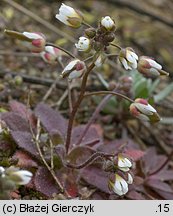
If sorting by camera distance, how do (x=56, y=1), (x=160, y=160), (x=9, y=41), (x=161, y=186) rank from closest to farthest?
(x=161, y=186) < (x=160, y=160) < (x=9, y=41) < (x=56, y=1)

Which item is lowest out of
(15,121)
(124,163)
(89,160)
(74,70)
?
(15,121)

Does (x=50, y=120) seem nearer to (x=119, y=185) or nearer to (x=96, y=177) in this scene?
(x=96, y=177)

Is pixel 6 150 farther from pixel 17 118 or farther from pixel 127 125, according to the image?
pixel 127 125

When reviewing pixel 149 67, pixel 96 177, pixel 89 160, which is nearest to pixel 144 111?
pixel 149 67

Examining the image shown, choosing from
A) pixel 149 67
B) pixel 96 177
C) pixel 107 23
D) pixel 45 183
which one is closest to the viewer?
pixel 107 23

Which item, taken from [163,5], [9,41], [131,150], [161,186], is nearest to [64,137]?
[131,150]

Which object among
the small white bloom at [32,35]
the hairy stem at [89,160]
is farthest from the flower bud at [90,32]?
the hairy stem at [89,160]

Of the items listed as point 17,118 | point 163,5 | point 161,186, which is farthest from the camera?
point 163,5

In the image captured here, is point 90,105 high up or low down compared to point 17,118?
down

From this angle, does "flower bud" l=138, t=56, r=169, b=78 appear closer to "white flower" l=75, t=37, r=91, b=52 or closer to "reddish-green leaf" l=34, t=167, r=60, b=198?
"white flower" l=75, t=37, r=91, b=52
